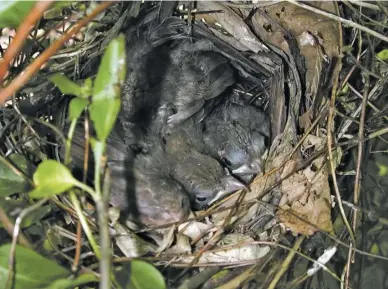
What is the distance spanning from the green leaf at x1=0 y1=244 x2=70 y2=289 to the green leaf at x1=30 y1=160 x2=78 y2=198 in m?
0.13

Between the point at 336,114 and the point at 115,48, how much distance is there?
38 cm

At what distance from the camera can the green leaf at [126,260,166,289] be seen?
546mm

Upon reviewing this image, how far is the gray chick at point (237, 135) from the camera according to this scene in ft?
2.87

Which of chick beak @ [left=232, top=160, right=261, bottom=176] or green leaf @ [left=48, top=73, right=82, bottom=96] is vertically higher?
green leaf @ [left=48, top=73, right=82, bottom=96]

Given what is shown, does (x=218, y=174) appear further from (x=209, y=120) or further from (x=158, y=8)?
(x=158, y=8)

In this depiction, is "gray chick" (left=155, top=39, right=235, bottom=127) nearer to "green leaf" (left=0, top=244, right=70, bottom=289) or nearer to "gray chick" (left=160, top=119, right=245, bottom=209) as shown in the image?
"gray chick" (left=160, top=119, right=245, bottom=209)

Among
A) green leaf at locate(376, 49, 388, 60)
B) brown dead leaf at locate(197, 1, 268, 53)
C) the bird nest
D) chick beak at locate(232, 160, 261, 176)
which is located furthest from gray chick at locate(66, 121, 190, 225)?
green leaf at locate(376, 49, 388, 60)

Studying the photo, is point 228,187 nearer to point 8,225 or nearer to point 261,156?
point 261,156

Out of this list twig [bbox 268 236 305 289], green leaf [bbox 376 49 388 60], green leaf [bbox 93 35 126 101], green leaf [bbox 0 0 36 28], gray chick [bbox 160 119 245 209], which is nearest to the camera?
green leaf [bbox 93 35 126 101]

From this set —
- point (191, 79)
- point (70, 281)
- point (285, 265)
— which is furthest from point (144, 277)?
point (191, 79)

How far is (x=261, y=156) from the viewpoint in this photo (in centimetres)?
84

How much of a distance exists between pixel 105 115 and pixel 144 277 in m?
0.20

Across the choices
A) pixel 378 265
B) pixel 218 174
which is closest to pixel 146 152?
pixel 218 174

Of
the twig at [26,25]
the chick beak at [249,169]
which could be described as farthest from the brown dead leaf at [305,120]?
the twig at [26,25]
